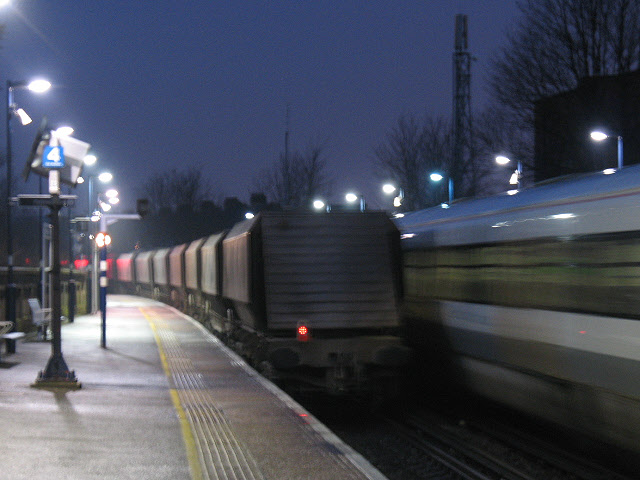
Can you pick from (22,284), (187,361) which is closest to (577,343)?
(187,361)

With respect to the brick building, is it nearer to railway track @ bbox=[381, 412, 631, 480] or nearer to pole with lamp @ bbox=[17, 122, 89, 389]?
railway track @ bbox=[381, 412, 631, 480]

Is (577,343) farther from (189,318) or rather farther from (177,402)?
(189,318)

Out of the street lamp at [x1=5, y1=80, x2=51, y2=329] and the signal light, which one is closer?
the signal light

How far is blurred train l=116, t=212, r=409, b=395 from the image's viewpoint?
13.3 metres

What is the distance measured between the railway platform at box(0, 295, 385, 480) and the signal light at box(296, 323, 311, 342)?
88cm

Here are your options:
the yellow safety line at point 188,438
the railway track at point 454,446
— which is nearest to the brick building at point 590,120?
the railway track at point 454,446

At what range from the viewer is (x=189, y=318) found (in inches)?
1309

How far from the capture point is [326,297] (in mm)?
13836

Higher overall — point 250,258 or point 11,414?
point 250,258

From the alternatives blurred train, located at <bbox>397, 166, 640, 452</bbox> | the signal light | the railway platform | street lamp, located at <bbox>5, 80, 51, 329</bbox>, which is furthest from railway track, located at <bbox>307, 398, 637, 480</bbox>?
street lamp, located at <bbox>5, 80, 51, 329</bbox>

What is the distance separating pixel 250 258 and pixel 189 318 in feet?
64.5

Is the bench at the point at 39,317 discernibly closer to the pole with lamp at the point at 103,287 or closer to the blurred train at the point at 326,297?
the pole with lamp at the point at 103,287

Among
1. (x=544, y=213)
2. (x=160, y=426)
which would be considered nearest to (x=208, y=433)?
(x=160, y=426)

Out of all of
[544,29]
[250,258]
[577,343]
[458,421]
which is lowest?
[458,421]
